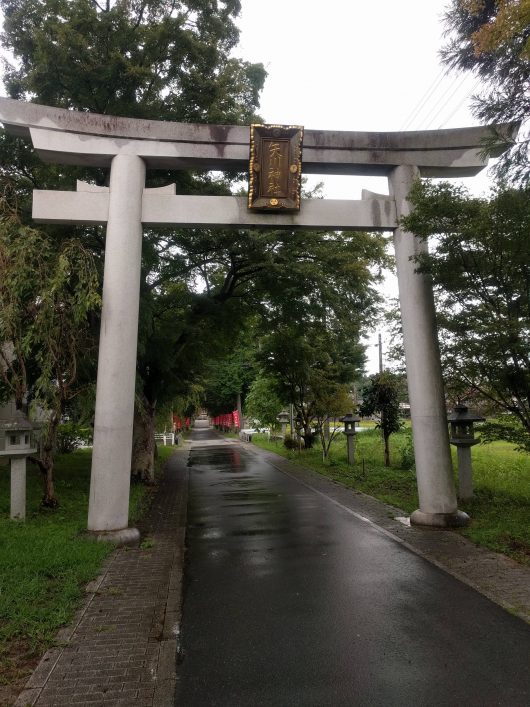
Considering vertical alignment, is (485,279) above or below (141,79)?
below

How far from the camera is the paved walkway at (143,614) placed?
3537mm

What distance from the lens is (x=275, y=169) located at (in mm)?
8453

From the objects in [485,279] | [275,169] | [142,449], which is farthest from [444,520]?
[142,449]

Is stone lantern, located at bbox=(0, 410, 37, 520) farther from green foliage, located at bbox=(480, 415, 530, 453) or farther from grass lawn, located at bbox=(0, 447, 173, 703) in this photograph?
green foliage, located at bbox=(480, 415, 530, 453)

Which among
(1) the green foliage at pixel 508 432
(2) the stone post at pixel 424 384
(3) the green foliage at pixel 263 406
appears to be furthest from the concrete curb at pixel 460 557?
(3) the green foliage at pixel 263 406

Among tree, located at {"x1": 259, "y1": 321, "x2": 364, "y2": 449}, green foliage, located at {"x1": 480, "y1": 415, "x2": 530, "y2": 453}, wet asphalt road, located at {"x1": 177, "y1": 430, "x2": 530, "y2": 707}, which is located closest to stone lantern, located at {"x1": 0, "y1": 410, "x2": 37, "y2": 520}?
wet asphalt road, located at {"x1": 177, "y1": 430, "x2": 530, "y2": 707}

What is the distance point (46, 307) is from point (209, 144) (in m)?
3.69

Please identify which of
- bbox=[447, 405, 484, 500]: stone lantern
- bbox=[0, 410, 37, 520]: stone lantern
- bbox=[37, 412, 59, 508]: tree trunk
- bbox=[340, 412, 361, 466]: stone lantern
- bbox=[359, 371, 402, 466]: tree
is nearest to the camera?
bbox=[0, 410, 37, 520]: stone lantern

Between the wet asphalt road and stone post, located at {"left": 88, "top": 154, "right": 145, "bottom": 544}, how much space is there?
4.37 ft

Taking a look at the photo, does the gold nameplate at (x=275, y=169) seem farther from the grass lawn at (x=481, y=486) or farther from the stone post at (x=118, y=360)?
the grass lawn at (x=481, y=486)

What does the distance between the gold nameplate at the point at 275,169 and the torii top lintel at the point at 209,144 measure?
0.20m

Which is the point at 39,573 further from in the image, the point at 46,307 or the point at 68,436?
the point at 68,436

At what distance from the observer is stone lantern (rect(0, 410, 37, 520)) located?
852 cm

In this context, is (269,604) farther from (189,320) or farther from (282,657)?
(189,320)
